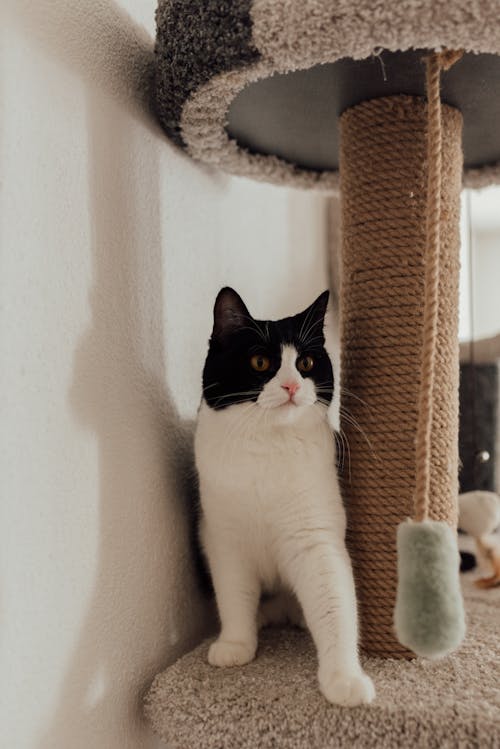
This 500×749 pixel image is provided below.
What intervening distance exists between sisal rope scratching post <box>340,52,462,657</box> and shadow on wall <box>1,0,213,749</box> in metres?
0.28

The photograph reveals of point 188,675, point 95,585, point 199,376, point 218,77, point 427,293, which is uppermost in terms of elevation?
point 218,77

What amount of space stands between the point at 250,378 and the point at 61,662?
1.37 feet

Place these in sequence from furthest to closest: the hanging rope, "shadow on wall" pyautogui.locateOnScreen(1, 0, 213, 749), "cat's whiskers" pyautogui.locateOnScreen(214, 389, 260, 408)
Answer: "cat's whiskers" pyautogui.locateOnScreen(214, 389, 260, 408) < "shadow on wall" pyautogui.locateOnScreen(1, 0, 213, 749) < the hanging rope

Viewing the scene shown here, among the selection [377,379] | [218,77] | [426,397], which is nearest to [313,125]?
[218,77]

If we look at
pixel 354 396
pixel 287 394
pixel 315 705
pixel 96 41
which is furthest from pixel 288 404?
pixel 96 41

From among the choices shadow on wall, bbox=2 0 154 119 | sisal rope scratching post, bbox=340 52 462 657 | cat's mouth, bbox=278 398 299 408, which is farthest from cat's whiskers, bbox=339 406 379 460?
shadow on wall, bbox=2 0 154 119

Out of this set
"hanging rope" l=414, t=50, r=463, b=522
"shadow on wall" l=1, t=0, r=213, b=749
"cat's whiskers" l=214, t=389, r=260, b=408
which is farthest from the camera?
"cat's whiskers" l=214, t=389, r=260, b=408

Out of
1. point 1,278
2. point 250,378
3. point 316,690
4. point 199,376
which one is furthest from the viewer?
point 199,376

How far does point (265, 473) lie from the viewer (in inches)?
37.6

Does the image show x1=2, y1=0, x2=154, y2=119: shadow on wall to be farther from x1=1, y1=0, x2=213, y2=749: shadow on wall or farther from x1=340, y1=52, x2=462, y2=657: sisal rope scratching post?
x1=340, y1=52, x2=462, y2=657: sisal rope scratching post

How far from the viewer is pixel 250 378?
3.13 feet

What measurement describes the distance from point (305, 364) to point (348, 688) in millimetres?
415

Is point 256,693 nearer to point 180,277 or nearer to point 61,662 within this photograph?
point 61,662

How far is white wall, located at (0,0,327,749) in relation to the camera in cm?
73
